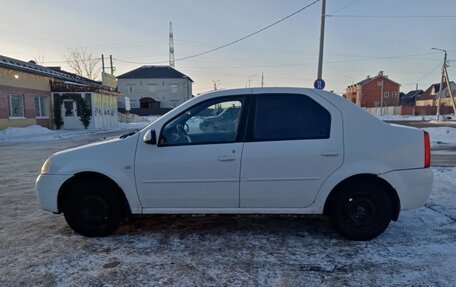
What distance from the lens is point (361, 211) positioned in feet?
12.0

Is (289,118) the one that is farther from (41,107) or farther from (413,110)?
(413,110)

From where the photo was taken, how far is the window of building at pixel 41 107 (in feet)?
78.3

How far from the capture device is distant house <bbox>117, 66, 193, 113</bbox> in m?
67.0

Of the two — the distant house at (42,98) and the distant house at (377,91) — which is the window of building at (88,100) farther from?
the distant house at (377,91)

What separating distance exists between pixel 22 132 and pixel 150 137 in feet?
67.3

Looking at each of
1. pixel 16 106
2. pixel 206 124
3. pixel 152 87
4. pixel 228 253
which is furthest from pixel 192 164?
pixel 152 87

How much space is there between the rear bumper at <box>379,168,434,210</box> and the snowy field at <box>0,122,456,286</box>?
51 cm

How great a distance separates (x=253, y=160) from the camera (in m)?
3.57

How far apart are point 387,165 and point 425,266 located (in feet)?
3.60

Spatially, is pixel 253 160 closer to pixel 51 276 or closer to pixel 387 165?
pixel 387 165

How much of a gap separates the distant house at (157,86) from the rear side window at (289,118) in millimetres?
64289

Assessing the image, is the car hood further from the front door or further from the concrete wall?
the concrete wall

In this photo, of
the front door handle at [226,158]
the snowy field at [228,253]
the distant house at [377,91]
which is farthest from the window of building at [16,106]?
the distant house at [377,91]

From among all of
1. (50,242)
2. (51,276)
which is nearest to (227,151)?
(51,276)
